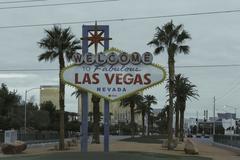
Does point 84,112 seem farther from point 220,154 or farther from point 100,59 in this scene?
point 220,154

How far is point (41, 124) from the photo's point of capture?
114 m

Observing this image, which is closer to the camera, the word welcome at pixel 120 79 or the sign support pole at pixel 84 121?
the word welcome at pixel 120 79

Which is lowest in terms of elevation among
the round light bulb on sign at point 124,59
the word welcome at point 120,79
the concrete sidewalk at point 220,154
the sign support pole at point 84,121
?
the concrete sidewalk at point 220,154

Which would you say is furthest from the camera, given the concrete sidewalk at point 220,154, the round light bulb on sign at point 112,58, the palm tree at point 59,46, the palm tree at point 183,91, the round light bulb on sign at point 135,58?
the palm tree at point 183,91

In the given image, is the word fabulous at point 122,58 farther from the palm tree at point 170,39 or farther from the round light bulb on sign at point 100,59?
the palm tree at point 170,39

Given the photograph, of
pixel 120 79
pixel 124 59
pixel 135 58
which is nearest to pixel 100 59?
pixel 124 59

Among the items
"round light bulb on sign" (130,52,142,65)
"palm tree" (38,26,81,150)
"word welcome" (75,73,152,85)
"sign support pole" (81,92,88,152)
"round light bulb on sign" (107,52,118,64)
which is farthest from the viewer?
"palm tree" (38,26,81,150)

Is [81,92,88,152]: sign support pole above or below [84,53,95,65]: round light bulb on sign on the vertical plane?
below

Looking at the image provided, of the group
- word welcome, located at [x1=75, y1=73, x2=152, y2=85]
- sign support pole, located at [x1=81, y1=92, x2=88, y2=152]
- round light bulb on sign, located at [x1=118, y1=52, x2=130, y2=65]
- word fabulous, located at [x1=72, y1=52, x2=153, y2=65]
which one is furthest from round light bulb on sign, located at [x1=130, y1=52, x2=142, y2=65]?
sign support pole, located at [x1=81, y1=92, x2=88, y2=152]

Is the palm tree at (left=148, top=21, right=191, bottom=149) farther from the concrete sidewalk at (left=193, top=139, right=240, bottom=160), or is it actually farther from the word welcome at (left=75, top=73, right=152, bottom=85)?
the word welcome at (left=75, top=73, right=152, bottom=85)

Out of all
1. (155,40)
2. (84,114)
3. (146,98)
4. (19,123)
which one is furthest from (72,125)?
(84,114)

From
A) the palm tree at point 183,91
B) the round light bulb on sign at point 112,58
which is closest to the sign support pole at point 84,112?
the round light bulb on sign at point 112,58

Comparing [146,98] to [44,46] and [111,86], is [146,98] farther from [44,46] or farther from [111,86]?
[111,86]

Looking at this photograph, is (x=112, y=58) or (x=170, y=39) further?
(x=170, y=39)
